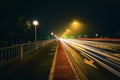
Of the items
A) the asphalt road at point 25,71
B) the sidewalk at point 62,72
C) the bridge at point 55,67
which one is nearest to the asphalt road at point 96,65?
the bridge at point 55,67

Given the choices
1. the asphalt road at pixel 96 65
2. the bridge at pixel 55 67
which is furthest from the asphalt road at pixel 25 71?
the asphalt road at pixel 96 65

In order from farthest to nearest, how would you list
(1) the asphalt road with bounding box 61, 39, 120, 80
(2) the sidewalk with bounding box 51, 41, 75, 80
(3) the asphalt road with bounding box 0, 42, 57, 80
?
(1) the asphalt road with bounding box 61, 39, 120, 80 → (3) the asphalt road with bounding box 0, 42, 57, 80 → (2) the sidewalk with bounding box 51, 41, 75, 80

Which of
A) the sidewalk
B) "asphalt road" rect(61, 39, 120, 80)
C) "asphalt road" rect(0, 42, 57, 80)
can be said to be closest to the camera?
the sidewalk

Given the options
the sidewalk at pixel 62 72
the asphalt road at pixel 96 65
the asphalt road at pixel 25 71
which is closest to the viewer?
the sidewalk at pixel 62 72

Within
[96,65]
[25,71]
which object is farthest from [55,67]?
[96,65]

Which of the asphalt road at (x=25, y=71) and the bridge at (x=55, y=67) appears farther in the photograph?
the bridge at (x=55, y=67)

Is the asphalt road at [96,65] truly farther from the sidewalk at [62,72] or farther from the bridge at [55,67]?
the sidewalk at [62,72]

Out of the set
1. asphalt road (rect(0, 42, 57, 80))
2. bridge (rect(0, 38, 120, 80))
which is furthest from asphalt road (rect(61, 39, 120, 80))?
asphalt road (rect(0, 42, 57, 80))

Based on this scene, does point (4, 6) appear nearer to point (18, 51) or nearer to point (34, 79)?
point (18, 51)

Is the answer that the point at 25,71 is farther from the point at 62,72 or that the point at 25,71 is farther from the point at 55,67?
the point at 55,67

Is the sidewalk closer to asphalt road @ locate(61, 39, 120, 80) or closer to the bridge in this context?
the bridge

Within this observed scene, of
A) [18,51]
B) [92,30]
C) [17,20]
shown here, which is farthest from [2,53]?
[92,30]

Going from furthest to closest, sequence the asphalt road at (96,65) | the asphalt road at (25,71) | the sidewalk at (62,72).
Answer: the asphalt road at (96,65), the asphalt road at (25,71), the sidewalk at (62,72)

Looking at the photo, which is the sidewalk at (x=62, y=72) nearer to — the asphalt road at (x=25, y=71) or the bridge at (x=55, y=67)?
the bridge at (x=55, y=67)
